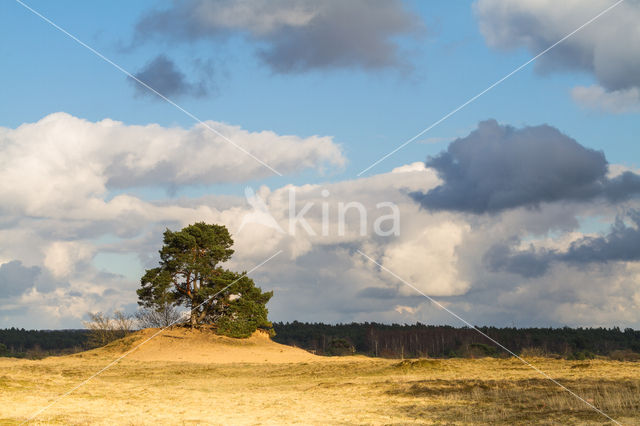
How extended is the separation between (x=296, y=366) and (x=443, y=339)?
89211 millimetres

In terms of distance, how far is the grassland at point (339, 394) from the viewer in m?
18.8

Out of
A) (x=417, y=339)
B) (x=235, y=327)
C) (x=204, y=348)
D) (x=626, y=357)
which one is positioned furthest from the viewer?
(x=417, y=339)

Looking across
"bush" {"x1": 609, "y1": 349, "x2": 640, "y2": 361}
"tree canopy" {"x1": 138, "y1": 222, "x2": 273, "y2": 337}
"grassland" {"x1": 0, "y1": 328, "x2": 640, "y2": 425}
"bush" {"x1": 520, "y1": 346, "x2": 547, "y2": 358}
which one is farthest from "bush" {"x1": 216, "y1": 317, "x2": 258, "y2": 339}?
"bush" {"x1": 609, "y1": 349, "x2": 640, "y2": 361}

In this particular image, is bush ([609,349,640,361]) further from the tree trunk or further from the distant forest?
the distant forest

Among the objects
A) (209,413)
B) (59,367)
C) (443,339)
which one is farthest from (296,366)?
(443,339)

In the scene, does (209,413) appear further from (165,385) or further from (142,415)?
(165,385)

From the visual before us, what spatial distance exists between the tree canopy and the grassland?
479 inches

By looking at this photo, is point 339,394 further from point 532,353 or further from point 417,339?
point 417,339

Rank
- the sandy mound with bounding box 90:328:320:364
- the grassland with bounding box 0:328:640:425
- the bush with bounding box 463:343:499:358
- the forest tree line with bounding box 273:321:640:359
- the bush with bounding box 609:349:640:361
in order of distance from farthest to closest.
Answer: the forest tree line with bounding box 273:321:640:359
the bush with bounding box 463:343:499:358
the bush with bounding box 609:349:640:361
the sandy mound with bounding box 90:328:320:364
the grassland with bounding box 0:328:640:425

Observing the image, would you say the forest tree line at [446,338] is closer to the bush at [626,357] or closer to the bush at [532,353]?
the bush at [626,357]

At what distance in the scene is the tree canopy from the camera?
2025 inches

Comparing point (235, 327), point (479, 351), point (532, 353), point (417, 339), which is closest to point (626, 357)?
point (532, 353)

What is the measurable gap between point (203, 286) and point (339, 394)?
96.0 ft

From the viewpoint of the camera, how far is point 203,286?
52875mm
